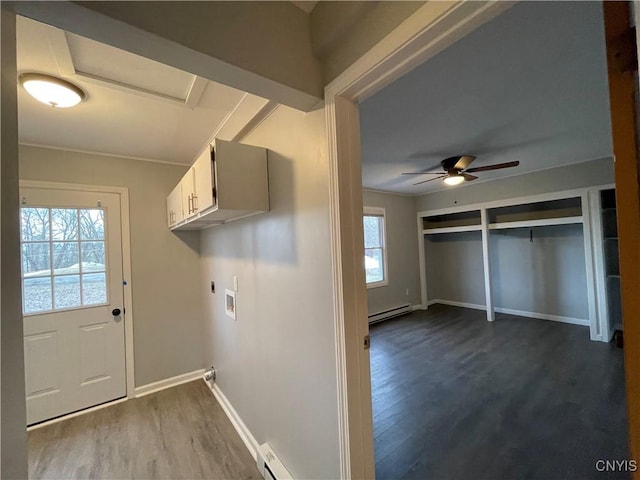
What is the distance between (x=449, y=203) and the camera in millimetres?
5199

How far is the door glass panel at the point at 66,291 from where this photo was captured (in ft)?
7.75

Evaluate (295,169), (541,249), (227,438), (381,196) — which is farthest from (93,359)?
(541,249)

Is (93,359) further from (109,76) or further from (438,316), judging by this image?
(438,316)

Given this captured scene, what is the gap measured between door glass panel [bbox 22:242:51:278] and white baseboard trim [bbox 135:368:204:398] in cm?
146

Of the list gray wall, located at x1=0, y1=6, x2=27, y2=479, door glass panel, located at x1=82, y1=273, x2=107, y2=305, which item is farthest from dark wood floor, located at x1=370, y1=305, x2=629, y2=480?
door glass panel, located at x1=82, y1=273, x2=107, y2=305

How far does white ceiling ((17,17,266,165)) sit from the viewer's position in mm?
1265

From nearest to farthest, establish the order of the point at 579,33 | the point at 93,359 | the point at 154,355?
the point at 579,33 → the point at 93,359 → the point at 154,355

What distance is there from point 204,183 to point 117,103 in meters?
0.88

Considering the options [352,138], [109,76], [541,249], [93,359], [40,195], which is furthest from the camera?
[541,249]

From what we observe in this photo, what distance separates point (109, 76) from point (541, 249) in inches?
235

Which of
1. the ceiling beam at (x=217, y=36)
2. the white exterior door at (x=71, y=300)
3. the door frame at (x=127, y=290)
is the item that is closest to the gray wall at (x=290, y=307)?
the ceiling beam at (x=217, y=36)

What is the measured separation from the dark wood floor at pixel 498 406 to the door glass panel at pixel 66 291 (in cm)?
295

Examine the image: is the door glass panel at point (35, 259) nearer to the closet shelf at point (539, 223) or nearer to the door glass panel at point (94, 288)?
the door glass panel at point (94, 288)

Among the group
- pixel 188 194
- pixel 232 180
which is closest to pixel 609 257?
pixel 232 180
